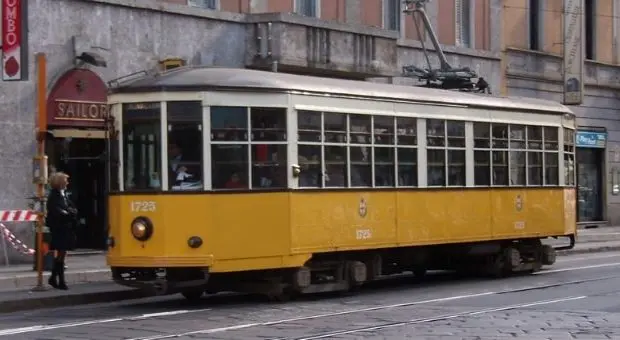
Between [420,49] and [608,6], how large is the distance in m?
12.3

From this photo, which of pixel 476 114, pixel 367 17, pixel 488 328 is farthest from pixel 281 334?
pixel 367 17

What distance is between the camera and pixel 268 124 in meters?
16.5

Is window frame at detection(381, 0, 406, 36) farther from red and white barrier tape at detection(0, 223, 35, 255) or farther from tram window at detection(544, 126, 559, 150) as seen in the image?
red and white barrier tape at detection(0, 223, 35, 255)

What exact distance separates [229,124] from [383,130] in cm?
291

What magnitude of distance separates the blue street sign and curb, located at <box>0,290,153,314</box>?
24975 mm

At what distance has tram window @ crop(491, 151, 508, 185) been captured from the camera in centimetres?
2066

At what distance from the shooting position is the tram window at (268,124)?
53.9ft

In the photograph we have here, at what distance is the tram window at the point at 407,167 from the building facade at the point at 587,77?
61.9ft

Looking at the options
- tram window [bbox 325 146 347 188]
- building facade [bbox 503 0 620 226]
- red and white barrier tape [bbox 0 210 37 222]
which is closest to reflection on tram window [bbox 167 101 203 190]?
tram window [bbox 325 146 347 188]

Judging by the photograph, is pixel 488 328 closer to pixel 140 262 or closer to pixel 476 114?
pixel 140 262

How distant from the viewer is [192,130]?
1609 cm

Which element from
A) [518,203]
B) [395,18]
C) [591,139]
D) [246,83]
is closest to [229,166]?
[246,83]

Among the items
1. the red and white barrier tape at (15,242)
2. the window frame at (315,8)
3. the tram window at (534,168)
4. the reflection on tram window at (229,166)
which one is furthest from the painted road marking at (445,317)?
the window frame at (315,8)

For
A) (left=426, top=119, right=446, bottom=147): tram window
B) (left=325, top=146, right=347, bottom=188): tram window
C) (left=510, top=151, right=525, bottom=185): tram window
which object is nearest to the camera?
(left=325, top=146, right=347, bottom=188): tram window
